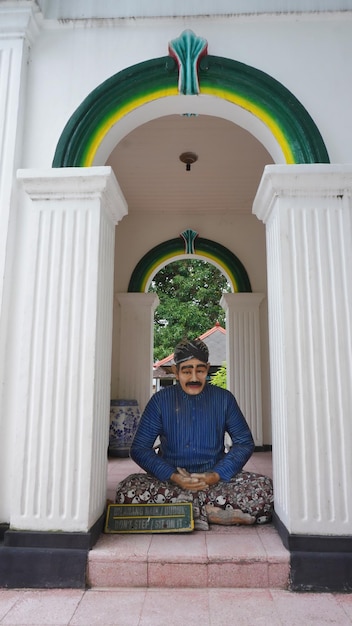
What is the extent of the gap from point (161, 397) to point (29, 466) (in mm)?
1132

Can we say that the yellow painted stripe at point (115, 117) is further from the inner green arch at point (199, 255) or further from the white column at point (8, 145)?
the inner green arch at point (199, 255)

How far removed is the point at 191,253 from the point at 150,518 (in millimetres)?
4687

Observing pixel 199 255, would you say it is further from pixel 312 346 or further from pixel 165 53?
pixel 312 346

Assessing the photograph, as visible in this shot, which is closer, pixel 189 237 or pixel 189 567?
pixel 189 567

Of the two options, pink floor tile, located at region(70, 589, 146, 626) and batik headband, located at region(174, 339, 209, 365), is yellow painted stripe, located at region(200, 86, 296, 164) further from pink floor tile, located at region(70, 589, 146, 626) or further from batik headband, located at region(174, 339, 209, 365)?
pink floor tile, located at region(70, 589, 146, 626)

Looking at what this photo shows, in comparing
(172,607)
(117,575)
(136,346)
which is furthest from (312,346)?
(136,346)

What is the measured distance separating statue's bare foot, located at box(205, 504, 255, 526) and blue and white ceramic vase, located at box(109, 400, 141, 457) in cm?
290

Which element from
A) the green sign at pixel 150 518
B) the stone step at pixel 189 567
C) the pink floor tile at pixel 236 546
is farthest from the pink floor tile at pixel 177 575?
the green sign at pixel 150 518

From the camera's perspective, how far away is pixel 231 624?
215 cm

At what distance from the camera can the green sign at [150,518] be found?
9.53 ft

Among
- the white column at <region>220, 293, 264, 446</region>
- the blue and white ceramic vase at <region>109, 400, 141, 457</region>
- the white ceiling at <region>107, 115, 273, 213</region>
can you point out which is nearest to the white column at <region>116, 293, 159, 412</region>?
the blue and white ceramic vase at <region>109, 400, 141, 457</region>

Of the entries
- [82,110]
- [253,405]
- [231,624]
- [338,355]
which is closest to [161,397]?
[338,355]

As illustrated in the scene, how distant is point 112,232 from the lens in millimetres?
3426

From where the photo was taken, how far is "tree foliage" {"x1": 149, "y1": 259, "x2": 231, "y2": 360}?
18062mm
